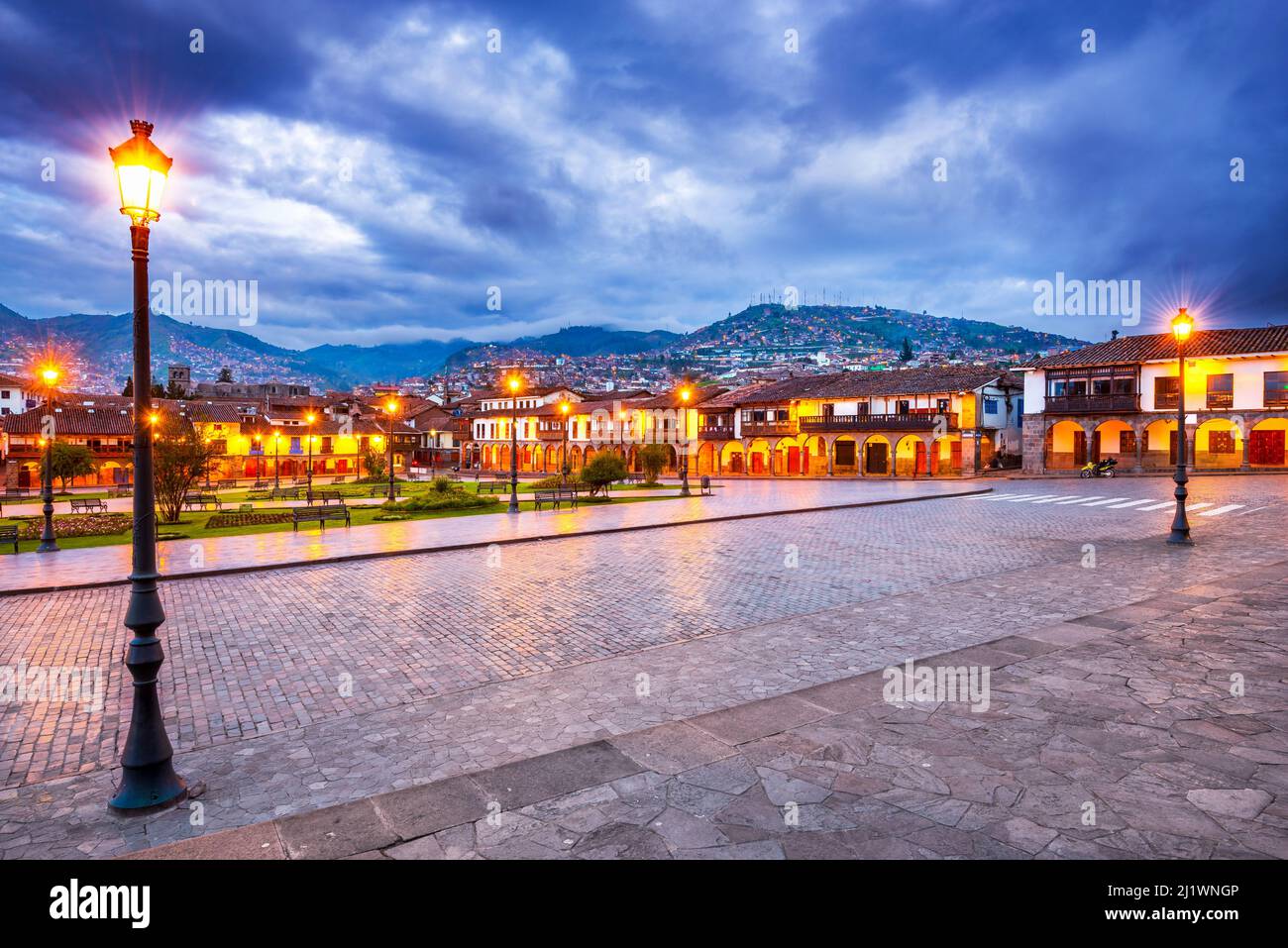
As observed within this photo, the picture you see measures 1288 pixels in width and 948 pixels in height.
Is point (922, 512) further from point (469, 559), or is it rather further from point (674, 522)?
point (469, 559)

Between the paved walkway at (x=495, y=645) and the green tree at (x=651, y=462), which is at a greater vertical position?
the green tree at (x=651, y=462)

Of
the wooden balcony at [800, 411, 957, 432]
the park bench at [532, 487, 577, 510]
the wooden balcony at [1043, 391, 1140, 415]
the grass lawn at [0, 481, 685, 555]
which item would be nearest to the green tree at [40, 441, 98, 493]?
the grass lawn at [0, 481, 685, 555]

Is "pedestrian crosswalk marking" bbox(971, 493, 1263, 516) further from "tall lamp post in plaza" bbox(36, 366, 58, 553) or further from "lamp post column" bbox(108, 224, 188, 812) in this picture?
"tall lamp post in plaza" bbox(36, 366, 58, 553)

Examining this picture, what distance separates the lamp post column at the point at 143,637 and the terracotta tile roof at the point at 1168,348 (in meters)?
50.1

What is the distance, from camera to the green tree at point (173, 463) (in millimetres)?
23641

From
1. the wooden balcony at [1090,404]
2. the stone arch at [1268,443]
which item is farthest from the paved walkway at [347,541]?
the stone arch at [1268,443]

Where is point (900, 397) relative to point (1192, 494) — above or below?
above

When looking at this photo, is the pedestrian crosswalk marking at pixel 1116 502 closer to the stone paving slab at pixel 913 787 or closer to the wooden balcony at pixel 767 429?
the stone paving slab at pixel 913 787

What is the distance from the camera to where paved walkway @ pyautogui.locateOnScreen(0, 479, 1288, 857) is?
201 inches

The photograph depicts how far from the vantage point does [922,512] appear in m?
23.5

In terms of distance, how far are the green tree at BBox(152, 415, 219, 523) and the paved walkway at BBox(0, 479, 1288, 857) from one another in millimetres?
13105
